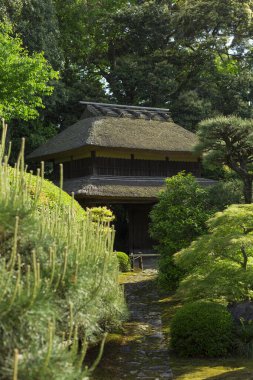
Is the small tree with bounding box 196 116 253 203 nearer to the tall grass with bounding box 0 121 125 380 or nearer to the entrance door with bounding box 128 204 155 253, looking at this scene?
the entrance door with bounding box 128 204 155 253

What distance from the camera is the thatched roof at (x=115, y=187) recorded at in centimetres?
2425

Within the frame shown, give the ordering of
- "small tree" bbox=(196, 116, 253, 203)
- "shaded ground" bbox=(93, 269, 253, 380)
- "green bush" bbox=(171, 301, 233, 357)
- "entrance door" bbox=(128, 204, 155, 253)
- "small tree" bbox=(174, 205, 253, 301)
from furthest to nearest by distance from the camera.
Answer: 1. "entrance door" bbox=(128, 204, 155, 253)
2. "small tree" bbox=(196, 116, 253, 203)
3. "small tree" bbox=(174, 205, 253, 301)
4. "green bush" bbox=(171, 301, 233, 357)
5. "shaded ground" bbox=(93, 269, 253, 380)

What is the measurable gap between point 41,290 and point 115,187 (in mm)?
20653

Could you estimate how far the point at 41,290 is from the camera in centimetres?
473

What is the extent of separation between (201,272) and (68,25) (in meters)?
31.2

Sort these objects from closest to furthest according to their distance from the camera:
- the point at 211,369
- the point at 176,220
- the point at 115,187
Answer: the point at 211,369
the point at 176,220
the point at 115,187

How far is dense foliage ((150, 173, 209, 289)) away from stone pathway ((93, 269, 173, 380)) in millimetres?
1092

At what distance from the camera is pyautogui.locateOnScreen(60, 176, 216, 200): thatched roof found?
79.6 ft

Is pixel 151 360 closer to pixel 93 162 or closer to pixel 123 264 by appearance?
pixel 123 264

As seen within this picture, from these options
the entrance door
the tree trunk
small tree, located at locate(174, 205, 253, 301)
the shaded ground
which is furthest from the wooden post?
small tree, located at locate(174, 205, 253, 301)

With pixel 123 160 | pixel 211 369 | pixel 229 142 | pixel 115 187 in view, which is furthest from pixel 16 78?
pixel 211 369

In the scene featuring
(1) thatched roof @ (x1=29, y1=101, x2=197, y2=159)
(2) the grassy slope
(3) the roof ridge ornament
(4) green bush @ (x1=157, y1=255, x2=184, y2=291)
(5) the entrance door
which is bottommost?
→ (2) the grassy slope

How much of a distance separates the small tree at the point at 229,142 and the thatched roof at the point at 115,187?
661cm

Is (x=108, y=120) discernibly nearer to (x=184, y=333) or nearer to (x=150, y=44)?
(x=150, y=44)
